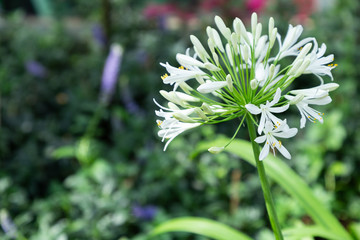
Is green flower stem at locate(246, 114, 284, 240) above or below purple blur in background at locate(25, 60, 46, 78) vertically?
below

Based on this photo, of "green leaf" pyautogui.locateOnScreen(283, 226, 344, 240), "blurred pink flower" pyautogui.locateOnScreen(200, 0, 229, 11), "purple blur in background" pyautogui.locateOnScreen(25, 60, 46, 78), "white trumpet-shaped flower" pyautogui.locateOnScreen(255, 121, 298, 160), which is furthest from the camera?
"blurred pink flower" pyautogui.locateOnScreen(200, 0, 229, 11)

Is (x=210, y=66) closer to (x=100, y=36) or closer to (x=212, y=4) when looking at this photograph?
(x=100, y=36)

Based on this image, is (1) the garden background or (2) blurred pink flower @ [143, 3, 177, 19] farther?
(2) blurred pink flower @ [143, 3, 177, 19]

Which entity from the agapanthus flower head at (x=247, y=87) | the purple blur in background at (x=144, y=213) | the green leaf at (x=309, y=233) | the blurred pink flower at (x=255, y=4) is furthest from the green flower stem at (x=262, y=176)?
the blurred pink flower at (x=255, y=4)

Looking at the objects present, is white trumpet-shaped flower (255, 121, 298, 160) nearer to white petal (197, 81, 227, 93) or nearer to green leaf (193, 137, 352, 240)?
white petal (197, 81, 227, 93)

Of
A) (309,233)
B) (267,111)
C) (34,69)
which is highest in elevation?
(34,69)

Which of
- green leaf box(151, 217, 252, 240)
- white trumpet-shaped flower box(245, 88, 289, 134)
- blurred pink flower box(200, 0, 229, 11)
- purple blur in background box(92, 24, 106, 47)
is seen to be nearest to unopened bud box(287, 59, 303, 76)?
white trumpet-shaped flower box(245, 88, 289, 134)

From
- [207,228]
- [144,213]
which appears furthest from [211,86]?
[144,213]
